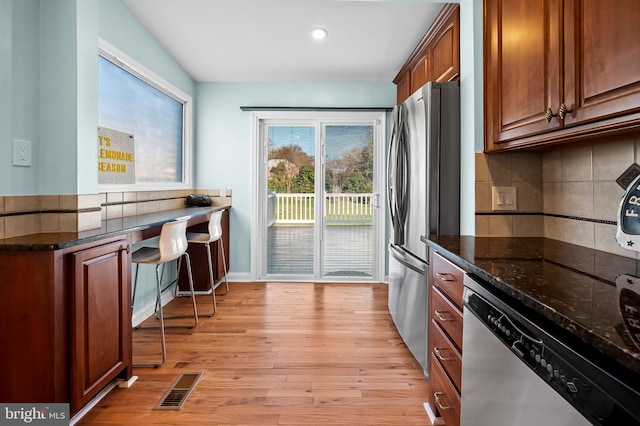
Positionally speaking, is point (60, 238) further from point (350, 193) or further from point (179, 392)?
point (350, 193)

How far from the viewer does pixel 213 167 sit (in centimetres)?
432

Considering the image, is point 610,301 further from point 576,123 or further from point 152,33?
point 152,33

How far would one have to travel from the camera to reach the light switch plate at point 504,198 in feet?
6.28

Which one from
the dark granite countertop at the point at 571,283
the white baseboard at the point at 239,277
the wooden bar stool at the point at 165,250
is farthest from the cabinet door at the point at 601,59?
the white baseboard at the point at 239,277

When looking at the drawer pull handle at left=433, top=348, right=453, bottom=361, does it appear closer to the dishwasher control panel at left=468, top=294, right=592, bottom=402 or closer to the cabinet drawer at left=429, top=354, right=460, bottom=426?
the cabinet drawer at left=429, top=354, right=460, bottom=426

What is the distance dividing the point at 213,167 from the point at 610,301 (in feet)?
13.3

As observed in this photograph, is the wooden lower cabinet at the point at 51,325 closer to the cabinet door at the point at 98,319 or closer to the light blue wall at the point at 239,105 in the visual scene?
the cabinet door at the point at 98,319

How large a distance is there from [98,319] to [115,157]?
54.8 inches

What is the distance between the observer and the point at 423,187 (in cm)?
220

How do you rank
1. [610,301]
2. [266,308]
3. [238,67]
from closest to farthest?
[610,301]
[266,308]
[238,67]

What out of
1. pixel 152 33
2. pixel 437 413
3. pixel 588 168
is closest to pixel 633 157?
pixel 588 168

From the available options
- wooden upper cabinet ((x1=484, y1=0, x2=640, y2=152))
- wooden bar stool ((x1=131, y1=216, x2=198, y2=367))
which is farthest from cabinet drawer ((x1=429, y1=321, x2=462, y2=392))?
wooden bar stool ((x1=131, y1=216, x2=198, y2=367))

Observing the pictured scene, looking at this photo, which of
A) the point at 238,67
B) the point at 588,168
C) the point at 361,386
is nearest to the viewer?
the point at 588,168

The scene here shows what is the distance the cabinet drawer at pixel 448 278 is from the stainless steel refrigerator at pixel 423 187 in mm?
323
